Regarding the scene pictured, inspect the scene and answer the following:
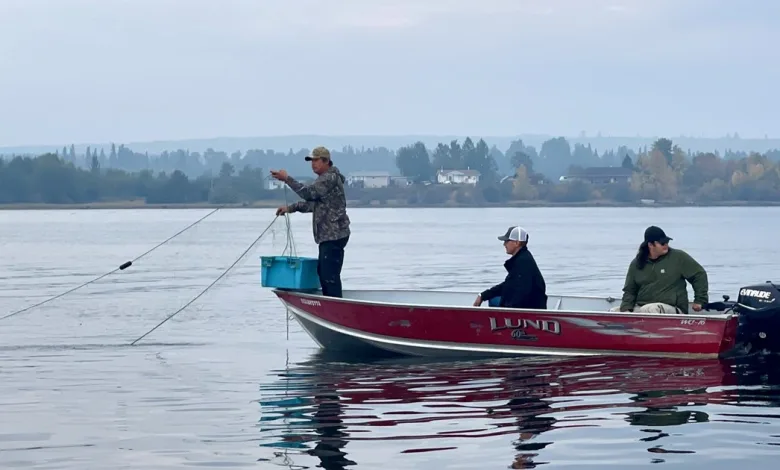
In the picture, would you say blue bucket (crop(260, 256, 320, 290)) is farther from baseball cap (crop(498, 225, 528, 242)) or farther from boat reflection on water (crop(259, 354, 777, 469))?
baseball cap (crop(498, 225, 528, 242))

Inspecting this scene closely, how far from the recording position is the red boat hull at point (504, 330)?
14961 mm

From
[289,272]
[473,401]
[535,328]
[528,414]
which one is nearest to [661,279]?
[535,328]

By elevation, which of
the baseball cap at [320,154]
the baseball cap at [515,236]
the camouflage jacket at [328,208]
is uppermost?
the baseball cap at [320,154]

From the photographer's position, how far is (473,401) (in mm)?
12766

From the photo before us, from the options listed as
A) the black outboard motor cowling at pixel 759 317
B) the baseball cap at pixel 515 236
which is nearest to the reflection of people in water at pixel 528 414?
the baseball cap at pixel 515 236

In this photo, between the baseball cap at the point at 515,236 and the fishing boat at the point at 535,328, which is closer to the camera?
the fishing boat at the point at 535,328

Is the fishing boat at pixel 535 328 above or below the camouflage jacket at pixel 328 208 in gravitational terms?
below

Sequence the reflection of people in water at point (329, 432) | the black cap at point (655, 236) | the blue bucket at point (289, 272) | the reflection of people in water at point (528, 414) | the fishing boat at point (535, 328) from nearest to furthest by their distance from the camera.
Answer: the reflection of people in water at point (329, 432) < the reflection of people in water at point (528, 414) < the black cap at point (655, 236) < the fishing boat at point (535, 328) < the blue bucket at point (289, 272)

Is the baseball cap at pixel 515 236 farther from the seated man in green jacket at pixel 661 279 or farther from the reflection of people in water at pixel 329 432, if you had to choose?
the reflection of people in water at pixel 329 432

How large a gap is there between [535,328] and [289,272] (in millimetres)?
3109

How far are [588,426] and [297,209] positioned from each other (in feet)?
17.8

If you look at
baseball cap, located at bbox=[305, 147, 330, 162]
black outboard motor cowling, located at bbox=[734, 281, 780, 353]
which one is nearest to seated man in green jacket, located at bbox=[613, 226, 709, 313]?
black outboard motor cowling, located at bbox=[734, 281, 780, 353]

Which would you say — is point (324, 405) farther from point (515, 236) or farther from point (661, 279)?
point (661, 279)

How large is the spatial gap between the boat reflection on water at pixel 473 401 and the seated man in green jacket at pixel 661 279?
0.63 meters
